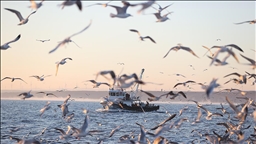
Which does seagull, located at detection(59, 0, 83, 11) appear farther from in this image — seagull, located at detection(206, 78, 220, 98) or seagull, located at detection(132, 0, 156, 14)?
seagull, located at detection(206, 78, 220, 98)

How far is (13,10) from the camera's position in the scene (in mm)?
15148

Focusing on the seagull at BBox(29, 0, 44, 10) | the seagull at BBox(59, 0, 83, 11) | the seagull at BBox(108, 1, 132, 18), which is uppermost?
the seagull at BBox(108, 1, 132, 18)

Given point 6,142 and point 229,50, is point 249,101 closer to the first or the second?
point 229,50

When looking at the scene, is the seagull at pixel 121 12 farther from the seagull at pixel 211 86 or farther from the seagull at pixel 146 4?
the seagull at pixel 211 86

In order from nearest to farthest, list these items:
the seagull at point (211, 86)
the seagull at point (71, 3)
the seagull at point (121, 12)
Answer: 1. the seagull at point (71, 3)
2. the seagull at point (211, 86)
3. the seagull at point (121, 12)

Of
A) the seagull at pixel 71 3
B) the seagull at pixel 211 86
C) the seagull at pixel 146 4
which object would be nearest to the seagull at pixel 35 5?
the seagull at pixel 71 3

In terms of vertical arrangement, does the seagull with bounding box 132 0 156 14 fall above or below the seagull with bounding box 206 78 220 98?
above

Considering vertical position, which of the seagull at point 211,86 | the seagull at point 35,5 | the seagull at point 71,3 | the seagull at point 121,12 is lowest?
the seagull at point 211,86

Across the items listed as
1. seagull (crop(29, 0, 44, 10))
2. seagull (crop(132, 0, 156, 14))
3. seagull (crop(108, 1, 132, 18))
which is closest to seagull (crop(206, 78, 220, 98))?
seagull (crop(132, 0, 156, 14))

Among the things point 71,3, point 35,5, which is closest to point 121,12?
point 35,5

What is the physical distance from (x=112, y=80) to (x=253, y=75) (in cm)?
722

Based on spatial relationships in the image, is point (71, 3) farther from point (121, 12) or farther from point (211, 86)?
point (211, 86)

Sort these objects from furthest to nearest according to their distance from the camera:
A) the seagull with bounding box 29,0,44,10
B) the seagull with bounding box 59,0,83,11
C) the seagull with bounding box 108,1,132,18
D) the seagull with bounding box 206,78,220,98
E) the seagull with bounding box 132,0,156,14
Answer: the seagull with bounding box 108,1,132,18 → the seagull with bounding box 29,0,44,10 → the seagull with bounding box 132,0,156,14 → the seagull with bounding box 206,78,220,98 → the seagull with bounding box 59,0,83,11

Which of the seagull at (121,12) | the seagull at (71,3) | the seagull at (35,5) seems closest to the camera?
the seagull at (71,3)
